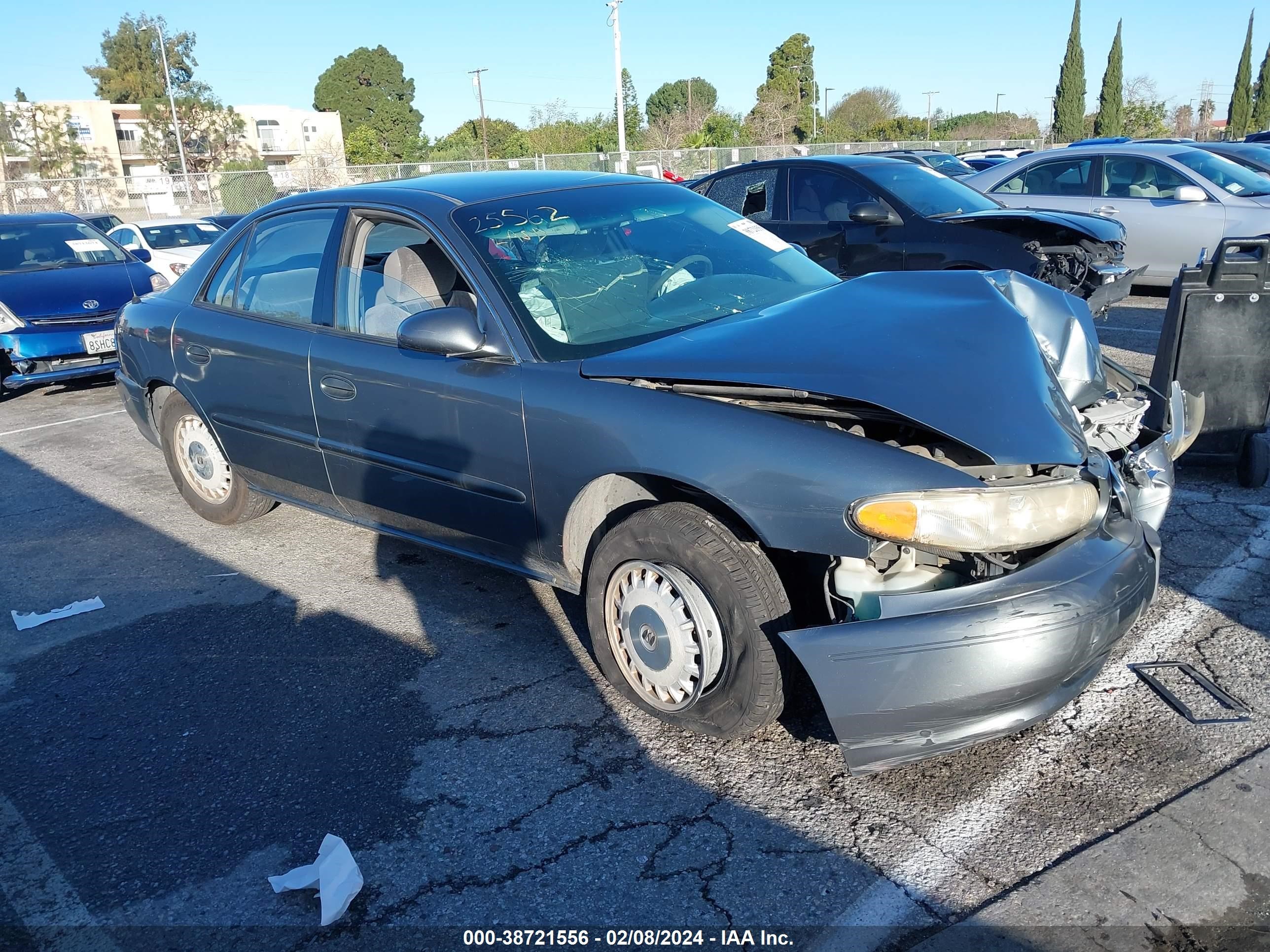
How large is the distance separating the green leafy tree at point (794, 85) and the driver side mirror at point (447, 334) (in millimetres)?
57834

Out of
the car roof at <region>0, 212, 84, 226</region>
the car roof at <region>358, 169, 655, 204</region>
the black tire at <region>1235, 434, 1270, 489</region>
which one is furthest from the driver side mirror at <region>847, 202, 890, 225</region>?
the car roof at <region>0, 212, 84, 226</region>

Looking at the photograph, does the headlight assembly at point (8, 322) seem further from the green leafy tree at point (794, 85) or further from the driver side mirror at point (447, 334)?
the green leafy tree at point (794, 85)

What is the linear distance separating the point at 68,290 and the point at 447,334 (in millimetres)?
7346

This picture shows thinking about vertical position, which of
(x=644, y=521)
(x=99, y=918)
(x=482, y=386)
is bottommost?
(x=99, y=918)

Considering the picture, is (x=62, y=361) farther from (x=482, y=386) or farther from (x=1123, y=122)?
(x=1123, y=122)

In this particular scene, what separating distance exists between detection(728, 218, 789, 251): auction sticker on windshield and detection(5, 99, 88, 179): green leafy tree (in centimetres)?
5335

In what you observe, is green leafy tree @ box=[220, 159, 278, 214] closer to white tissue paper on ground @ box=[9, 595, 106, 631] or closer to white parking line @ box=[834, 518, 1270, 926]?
white tissue paper on ground @ box=[9, 595, 106, 631]

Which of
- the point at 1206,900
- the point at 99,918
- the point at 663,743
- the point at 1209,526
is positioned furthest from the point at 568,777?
the point at 1209,526

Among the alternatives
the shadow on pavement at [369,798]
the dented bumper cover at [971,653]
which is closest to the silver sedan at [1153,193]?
the dented bumper cover at [971,653]

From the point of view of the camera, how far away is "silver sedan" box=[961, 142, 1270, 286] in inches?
372

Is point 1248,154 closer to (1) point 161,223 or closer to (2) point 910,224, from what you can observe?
(2) point 910,224

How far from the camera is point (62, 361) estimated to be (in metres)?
8.79

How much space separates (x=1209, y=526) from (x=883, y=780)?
2.57 m

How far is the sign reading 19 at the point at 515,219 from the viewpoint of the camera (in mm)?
3662
